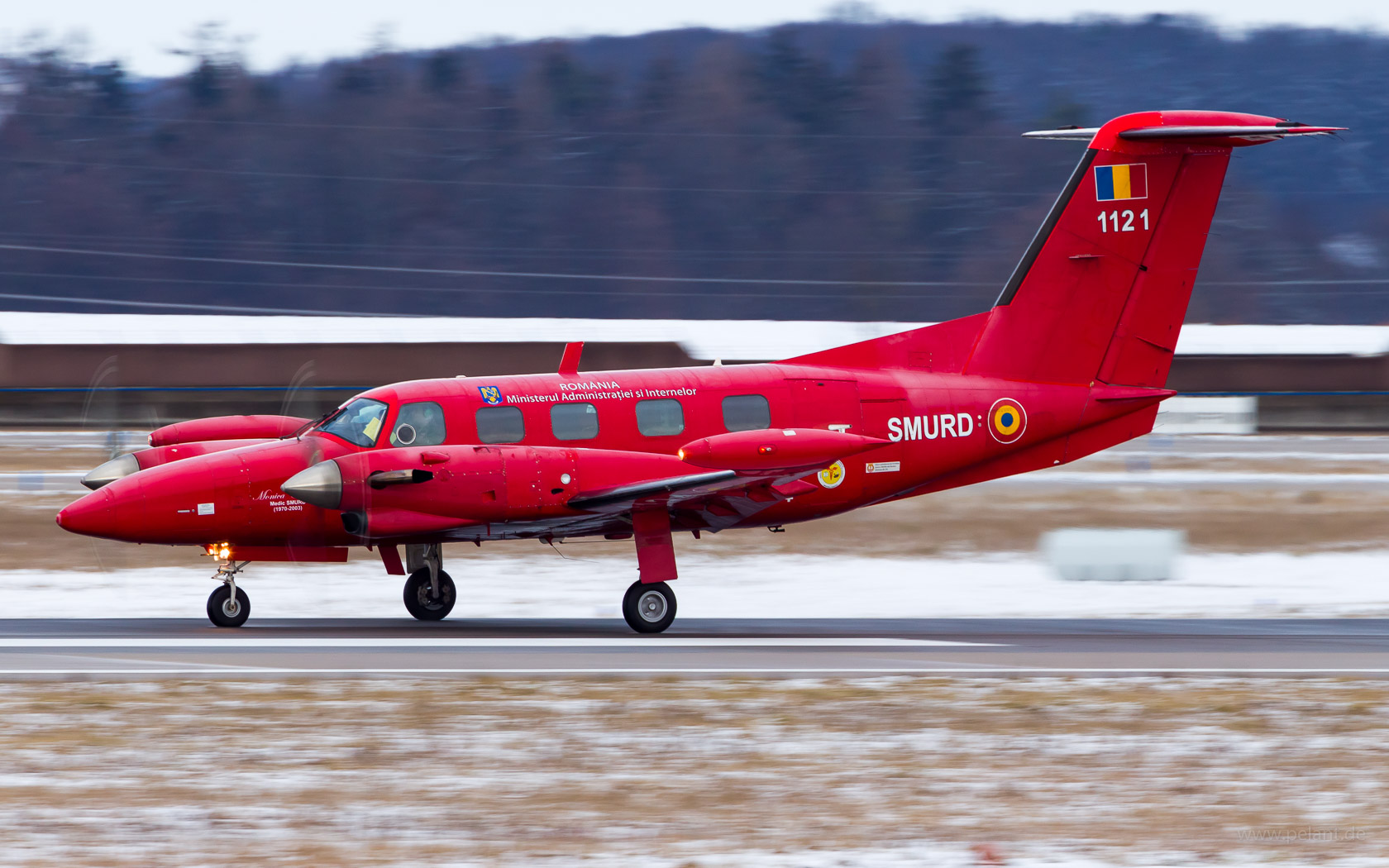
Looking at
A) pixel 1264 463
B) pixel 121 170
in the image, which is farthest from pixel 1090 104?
pixel 1264 463

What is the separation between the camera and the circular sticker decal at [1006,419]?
17031 millimetres

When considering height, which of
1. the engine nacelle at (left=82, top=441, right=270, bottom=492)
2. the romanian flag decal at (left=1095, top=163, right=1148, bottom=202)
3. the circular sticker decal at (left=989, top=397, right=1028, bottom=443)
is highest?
the romanian flag decal at (left=1095, top=163, right=1148, bottom=202)

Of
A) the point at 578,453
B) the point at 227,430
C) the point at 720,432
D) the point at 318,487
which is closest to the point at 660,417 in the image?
the point at 720,432

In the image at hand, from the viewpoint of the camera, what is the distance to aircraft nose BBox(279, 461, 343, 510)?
14172mm

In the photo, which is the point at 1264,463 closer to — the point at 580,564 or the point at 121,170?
the point at 580,564

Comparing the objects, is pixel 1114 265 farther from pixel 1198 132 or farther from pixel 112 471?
pixel 112 471

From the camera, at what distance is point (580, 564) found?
21.9 m

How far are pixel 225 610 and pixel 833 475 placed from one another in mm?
6617

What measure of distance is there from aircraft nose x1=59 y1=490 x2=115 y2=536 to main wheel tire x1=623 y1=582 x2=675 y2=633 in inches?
202

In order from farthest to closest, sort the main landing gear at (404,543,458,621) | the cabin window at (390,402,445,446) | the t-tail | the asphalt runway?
1. the t-tail
2. the main landing gear at (404,543,458,621)
3. the cabin window at (390,402,445,446)
4. the asphalt runway

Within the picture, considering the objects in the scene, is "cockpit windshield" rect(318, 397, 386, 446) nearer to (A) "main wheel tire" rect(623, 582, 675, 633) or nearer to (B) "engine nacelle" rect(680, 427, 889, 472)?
(A) "main wheel tire" rect(623, 582, 675, 633)

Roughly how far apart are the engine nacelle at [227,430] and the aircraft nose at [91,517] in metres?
1.69

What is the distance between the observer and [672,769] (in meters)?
9.35

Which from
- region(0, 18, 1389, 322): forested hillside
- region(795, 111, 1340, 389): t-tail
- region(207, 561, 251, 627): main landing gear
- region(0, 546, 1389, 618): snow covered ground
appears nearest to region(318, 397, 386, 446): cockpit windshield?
region(207, 561, 251, 627): main landing gear
